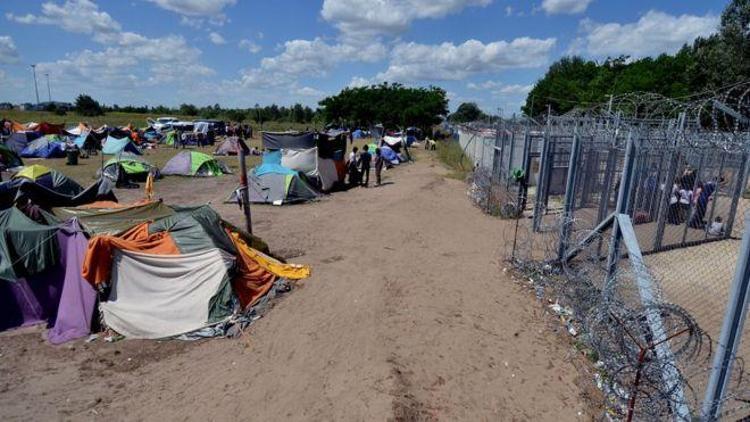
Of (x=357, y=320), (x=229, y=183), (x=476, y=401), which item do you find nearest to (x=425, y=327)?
(x=357, y=320)

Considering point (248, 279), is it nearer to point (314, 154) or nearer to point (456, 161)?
point (314, 154)

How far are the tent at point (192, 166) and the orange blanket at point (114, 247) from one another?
15441 mm

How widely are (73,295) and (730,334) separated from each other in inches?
320

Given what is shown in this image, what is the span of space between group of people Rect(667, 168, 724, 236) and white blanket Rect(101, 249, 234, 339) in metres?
8.62

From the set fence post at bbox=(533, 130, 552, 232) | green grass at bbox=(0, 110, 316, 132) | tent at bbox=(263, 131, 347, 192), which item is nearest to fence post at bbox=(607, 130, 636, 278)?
fence post at bbox=(533, 130, 552, 232)

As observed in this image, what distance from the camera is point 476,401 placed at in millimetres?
4941

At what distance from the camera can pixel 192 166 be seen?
22.0 metres

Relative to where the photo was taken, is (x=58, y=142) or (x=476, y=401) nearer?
(x=476, y=401)

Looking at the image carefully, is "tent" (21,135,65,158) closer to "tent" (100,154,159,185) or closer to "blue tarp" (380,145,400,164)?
"tent" (100,154,159,185)

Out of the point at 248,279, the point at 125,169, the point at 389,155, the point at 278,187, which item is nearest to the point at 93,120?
the point at 125,169

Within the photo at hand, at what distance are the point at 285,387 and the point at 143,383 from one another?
1.83 meters

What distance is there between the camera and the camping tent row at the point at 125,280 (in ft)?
22.6

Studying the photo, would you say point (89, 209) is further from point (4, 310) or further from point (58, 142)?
point (58, 142)

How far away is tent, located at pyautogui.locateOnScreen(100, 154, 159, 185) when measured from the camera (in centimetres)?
1905
